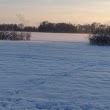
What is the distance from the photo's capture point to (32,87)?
32.8 feet

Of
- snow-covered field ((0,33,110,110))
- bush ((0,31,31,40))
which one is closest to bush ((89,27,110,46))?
bush ((0,31,31,40))

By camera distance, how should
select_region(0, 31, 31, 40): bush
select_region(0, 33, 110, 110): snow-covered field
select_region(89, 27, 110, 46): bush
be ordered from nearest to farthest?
1. select_region(0, 33, 110, 110): snow-covered field
2. select_region(89, 27, 110, 46): bush
3. select_region(0, 31, 31, 40): bush

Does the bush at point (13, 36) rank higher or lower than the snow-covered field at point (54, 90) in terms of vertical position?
higher

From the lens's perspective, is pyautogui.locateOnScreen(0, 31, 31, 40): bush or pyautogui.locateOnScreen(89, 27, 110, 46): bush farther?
pyautogui.locateOnScreen(0, 31, 31, 40): bush

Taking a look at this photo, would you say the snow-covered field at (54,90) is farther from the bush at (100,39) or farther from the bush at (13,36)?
the bush at (13,36)

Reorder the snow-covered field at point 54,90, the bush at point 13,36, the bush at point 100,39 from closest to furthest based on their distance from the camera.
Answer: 1. the snow-covered field at point 54,90
2. the bush at point 100,39
3. the bush at point 13,36

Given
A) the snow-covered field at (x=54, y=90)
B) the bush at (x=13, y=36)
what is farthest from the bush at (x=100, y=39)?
the snow-covered field at (x=54, y=90)

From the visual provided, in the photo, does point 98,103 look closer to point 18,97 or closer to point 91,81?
point 18,97

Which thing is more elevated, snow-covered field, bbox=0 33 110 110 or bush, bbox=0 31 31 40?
bush, bbox=0 31 31 40

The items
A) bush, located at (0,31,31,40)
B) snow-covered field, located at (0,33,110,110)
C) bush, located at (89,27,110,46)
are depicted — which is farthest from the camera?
bush, located at (0,31,31,40)

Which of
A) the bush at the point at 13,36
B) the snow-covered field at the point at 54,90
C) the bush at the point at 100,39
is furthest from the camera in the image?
the bush at the point at 13,36

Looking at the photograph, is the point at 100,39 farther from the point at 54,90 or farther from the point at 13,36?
the point at 54,90

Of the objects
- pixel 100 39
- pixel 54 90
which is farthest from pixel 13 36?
pixel 54 90

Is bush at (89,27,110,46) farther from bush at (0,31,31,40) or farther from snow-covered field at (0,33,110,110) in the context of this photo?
snow-covered field at (0,33,110,110)
